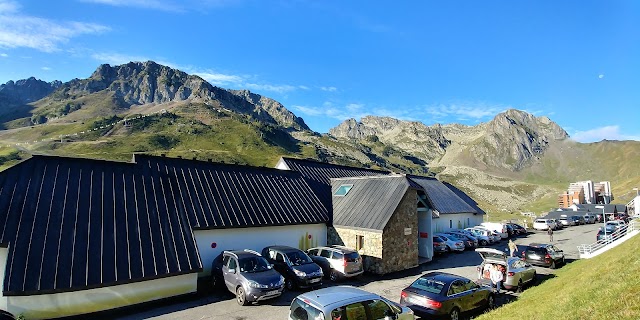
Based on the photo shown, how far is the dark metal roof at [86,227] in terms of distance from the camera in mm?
12970

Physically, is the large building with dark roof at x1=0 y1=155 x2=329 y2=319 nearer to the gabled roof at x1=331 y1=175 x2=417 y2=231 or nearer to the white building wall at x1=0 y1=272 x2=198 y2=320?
the white building wall at x1=0 y1=272 x2=198 y2=320

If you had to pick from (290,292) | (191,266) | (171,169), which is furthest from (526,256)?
(171,169)

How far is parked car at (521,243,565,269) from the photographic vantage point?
22.8 meters

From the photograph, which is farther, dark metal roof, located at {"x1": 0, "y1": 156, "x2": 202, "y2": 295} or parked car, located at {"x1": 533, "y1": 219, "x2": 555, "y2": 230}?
parked car, located at {"x1": 533, "y1": 219, "x2": 555, "y2": 230}

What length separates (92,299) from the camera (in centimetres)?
1341

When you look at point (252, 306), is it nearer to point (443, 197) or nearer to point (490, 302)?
point (490, 302)

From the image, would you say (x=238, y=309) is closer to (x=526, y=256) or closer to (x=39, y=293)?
(x=39, y=293)

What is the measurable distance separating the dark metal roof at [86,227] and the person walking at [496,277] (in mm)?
14192

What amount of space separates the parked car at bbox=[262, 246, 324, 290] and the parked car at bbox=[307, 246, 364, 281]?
1.64 m

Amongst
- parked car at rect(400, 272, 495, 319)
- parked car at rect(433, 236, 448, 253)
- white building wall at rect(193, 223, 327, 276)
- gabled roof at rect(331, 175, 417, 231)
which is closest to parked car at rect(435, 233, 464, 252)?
parked car at rect(433, 236, 448, 253)

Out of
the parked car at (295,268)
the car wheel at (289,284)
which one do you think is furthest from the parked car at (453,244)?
the car wheel at (289,284)

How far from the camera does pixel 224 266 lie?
16.5 m

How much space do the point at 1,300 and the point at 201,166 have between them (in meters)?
11.9

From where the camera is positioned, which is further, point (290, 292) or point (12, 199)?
point (290, 292)
